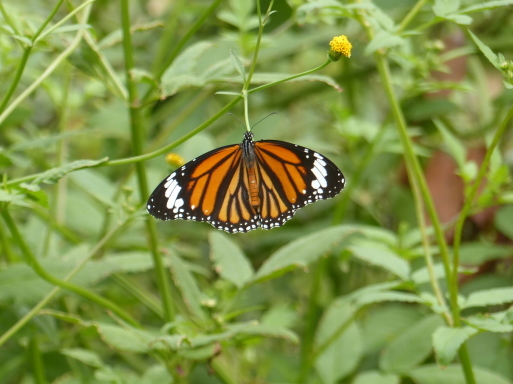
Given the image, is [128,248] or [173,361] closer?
[173,361]

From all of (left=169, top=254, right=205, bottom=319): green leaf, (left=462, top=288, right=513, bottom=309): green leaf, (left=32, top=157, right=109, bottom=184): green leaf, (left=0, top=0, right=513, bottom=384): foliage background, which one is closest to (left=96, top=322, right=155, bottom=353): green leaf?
(left=0, top=0, right=513, bottom=384): foliage background

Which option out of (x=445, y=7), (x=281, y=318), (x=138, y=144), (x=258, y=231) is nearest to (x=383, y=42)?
(x=445, y=7)

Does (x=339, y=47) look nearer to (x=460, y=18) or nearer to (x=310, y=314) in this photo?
(x=460, y=18)

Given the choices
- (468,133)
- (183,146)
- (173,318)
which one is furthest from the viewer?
(468,133)

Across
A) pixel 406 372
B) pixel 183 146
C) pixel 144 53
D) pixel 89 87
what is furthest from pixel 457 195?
pixel 144 53

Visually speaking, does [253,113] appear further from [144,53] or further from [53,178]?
[53,178]

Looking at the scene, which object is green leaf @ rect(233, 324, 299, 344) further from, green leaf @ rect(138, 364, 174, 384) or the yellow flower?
the yellow flower
